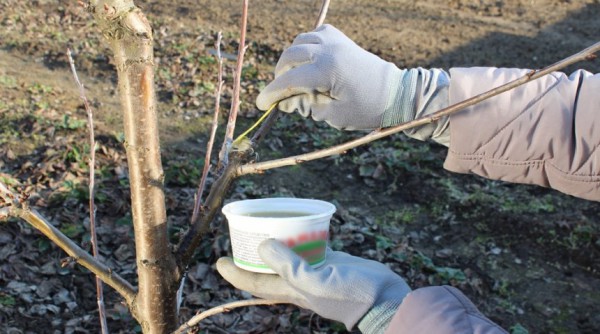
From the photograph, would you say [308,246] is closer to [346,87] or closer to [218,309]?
[218,309]

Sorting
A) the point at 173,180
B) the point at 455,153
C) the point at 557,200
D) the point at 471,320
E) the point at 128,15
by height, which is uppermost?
the point at 128,15

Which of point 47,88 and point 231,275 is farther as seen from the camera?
point 47,88

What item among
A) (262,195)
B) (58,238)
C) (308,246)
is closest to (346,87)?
(308,246)

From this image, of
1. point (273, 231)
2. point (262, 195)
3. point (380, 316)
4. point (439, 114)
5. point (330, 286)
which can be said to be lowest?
point (262, 195)

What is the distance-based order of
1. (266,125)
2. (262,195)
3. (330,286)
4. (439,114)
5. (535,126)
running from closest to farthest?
(439,114), (330,286), (266,125), (535,126), (262,195)

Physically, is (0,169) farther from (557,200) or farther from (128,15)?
(557,200)

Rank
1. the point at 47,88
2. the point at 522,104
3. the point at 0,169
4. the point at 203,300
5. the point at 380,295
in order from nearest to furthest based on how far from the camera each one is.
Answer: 1. the point at 380,295
2. the point at 522,104
3. the point at 203,300
4. the point at 0,169
5. the point at 47,88

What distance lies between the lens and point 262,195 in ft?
14.8

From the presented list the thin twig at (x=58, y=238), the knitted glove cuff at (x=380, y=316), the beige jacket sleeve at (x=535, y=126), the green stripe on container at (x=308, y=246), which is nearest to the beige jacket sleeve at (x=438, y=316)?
the knitted glove cuff at (x=380, y=316)

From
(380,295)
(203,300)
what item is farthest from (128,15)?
(203,300)

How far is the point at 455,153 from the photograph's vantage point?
6.43ft

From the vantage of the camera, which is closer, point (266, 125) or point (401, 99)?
point (266, 125)

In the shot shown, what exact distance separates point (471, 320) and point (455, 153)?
591 millimetres

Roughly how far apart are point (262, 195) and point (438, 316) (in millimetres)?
3043
